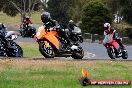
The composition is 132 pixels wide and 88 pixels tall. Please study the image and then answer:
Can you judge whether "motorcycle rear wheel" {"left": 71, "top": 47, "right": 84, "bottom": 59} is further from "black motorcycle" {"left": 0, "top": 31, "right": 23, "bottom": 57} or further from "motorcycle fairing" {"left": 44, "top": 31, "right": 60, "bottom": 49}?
"black motorcycle" {"left": 0, "top": 31, "right": 23, "bottom": 57}

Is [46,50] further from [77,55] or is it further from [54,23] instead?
[77,55]

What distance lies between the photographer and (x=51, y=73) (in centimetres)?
1212

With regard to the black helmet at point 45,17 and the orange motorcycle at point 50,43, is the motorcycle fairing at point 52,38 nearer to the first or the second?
the orange motorcycle at point 50,43

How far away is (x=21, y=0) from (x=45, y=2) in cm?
396

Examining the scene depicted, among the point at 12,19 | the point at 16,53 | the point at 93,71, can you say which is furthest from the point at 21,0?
the point at 93,71

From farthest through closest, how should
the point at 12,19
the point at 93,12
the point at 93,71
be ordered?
1. the point at 12,19
2. the point at 93,12
3. the point at 93,71

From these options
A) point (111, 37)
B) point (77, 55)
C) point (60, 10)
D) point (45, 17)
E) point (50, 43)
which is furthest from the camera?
point (60, 10)

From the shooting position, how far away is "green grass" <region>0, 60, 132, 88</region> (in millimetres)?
10356

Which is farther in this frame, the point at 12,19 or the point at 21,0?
the point at 12,19

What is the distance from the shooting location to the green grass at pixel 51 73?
408 inches

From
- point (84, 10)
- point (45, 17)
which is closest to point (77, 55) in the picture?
point (45, 17)

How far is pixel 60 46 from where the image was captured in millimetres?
18266

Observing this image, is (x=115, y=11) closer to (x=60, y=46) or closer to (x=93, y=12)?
(x=93, y=12)

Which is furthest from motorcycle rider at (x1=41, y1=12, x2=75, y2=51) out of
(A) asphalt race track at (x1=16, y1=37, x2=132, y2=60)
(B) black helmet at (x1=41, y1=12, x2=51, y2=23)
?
(A) asphalt race track at (x1=16, y1=37, x2=132, y2=60)
